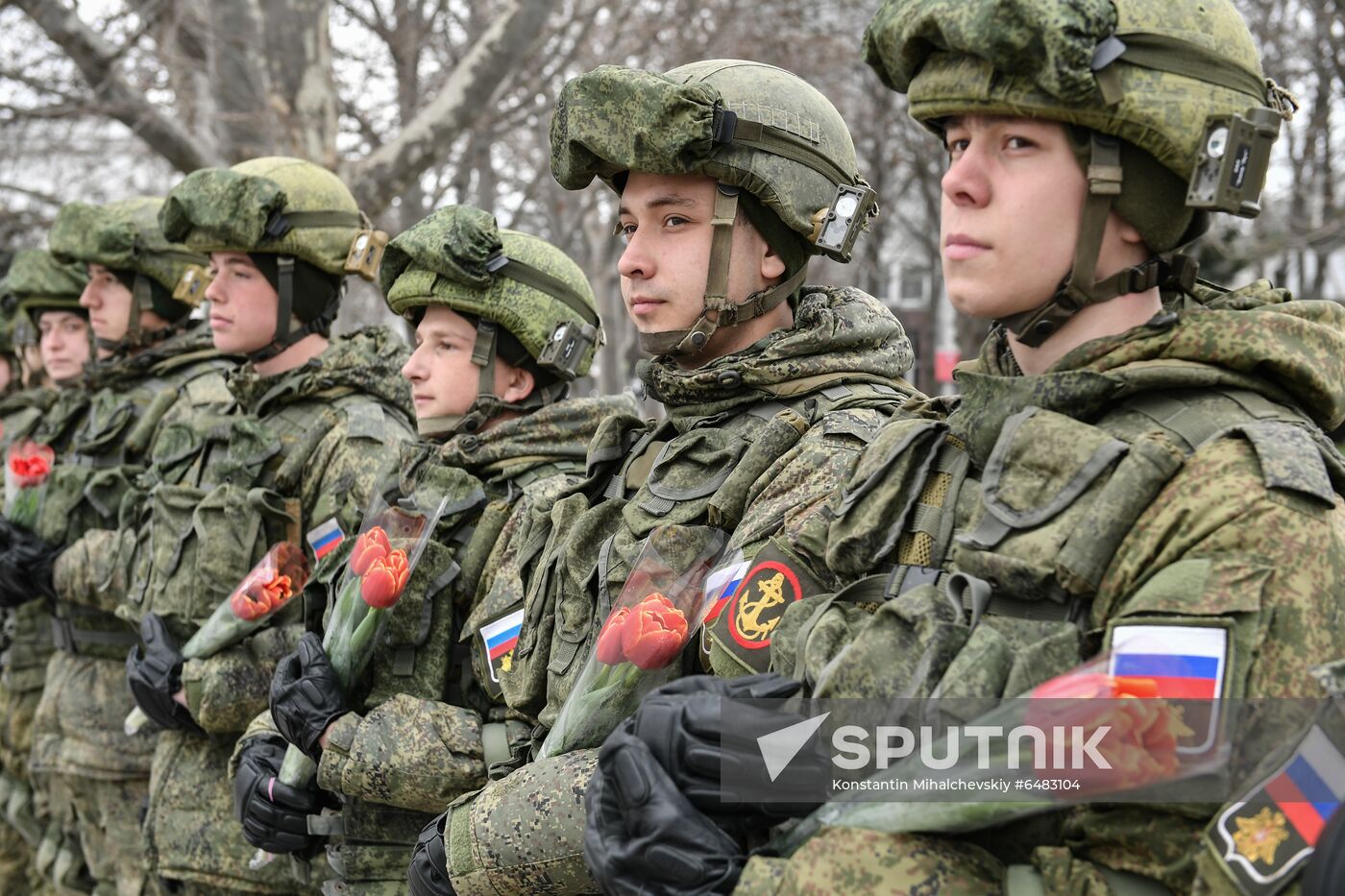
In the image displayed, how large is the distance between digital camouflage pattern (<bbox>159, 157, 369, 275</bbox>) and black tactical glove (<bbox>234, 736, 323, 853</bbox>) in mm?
2208

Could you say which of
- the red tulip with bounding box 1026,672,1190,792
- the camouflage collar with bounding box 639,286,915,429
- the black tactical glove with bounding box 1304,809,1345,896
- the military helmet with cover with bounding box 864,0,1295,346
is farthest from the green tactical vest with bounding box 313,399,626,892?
the black tactical glove with bounding box 1304,809,1345,896

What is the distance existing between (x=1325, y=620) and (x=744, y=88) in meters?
2.08

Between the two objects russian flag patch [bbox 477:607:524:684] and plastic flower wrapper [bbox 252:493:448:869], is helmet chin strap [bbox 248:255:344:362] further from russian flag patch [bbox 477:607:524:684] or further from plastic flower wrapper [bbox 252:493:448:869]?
russian flag patch [bbox 477:607:524:684]

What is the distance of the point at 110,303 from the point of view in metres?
7.39

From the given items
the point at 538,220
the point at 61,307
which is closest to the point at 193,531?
the point at 61,307

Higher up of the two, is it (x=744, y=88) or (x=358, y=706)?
(x=744, y=88)

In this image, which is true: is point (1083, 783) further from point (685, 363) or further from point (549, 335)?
point (549, 335)

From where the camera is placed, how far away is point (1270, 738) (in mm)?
1998

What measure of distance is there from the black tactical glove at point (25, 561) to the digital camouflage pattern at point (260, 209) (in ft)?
6.78

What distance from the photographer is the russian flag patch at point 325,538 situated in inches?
197

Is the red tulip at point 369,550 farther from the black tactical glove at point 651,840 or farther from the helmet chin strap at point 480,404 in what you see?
the black tactical glove at point 651,840

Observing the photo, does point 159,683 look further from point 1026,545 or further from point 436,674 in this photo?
point 1026,545

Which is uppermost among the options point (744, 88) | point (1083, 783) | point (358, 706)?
point (744, 88)

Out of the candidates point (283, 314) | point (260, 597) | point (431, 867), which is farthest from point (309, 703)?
point (283, 314)
